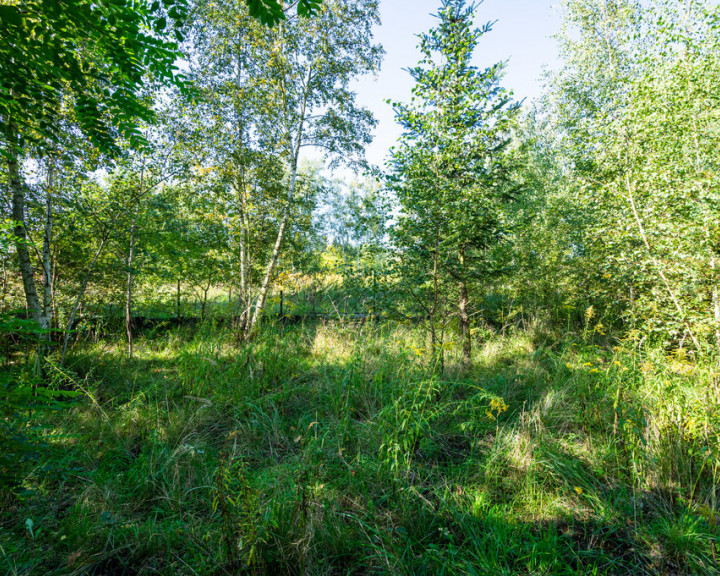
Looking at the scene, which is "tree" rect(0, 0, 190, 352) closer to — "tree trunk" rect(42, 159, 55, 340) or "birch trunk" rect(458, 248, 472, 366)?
"tree trunk" rect(42, 159, 55, 340)

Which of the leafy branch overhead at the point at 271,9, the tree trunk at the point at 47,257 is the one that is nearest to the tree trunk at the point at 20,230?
the tree trunk at the point at 47,257

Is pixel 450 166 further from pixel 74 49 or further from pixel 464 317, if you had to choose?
pixel 74 49

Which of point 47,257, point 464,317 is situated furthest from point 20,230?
point 464,317

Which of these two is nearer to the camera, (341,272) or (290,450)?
(290,450)

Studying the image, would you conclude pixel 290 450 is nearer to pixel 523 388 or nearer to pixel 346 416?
pixel 346 416

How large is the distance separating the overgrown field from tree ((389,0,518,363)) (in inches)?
70.5

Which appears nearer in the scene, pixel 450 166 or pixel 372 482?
pixel 372 482

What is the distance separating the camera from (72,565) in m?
1.53

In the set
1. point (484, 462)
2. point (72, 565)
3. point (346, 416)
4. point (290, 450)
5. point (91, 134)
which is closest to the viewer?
point (72, 565)

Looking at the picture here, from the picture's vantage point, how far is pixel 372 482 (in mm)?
2211

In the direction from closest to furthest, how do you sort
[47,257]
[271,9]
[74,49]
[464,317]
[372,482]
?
1. [271,9]
2. [74,49]
3. [372,482]
4. [47,257]
5. [464,317]

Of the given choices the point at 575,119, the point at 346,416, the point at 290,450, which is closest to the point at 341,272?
the point at 346,416

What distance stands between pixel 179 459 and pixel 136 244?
219 inches

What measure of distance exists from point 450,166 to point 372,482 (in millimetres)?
4224
